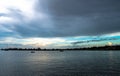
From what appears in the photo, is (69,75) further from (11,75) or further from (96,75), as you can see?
(11,75)

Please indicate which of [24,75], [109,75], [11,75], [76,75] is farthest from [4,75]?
[109,75]

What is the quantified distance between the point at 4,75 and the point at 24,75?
18.6 ft

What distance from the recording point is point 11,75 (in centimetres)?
5384

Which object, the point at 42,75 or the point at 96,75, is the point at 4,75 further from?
the point at 96,75

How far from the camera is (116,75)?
5131cm

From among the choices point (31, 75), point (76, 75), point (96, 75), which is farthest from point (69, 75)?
point (31, 75)

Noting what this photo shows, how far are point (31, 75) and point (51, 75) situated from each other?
5709 millimetres

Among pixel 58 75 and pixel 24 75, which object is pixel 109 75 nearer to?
pixel 58 75

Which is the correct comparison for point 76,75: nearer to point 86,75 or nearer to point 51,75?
point 86,75

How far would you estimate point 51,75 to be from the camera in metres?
52.8

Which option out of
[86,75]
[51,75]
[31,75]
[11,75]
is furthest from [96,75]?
[11,75]

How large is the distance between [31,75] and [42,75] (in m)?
3.25

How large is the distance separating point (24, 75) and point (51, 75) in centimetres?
756

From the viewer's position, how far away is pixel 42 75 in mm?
53000
